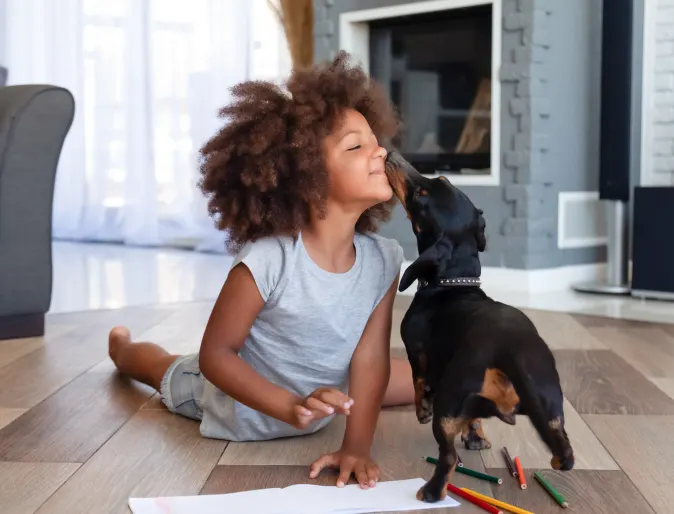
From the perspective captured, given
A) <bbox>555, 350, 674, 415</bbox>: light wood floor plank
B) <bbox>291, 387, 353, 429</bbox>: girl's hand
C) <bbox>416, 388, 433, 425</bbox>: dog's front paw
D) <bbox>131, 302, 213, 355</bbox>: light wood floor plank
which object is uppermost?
<bbox>291, 387, 353, 429</bbox>: girl's hand

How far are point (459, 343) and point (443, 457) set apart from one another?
0.14 metres

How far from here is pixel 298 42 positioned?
13.3 feet

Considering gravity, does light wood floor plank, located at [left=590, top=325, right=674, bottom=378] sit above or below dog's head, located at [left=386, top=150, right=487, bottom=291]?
below

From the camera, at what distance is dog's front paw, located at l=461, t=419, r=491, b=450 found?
1.35 metres

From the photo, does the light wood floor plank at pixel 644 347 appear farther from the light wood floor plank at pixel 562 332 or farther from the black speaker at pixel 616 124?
the black speaker at pixel 616 124

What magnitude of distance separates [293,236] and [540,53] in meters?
2.13

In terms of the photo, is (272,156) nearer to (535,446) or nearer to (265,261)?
(265,261)

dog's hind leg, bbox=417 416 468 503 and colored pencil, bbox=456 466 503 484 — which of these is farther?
colored pencil, bbox=456 466 503 484

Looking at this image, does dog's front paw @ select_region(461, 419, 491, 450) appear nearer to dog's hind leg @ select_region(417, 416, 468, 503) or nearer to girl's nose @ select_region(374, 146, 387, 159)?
dog's hind leg @ select_region(417, 416, 468, 503)

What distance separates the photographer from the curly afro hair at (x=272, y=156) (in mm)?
1263

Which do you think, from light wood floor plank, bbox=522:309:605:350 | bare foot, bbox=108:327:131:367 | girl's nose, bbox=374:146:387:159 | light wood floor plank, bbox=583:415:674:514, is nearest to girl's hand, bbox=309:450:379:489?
light wood floor plank, bbox=583:415:674:514

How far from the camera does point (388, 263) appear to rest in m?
1.41

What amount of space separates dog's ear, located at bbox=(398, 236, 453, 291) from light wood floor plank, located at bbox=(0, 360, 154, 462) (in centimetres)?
58

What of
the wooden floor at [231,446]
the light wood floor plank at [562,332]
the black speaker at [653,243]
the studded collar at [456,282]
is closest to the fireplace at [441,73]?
the black speaker at [653,243]
